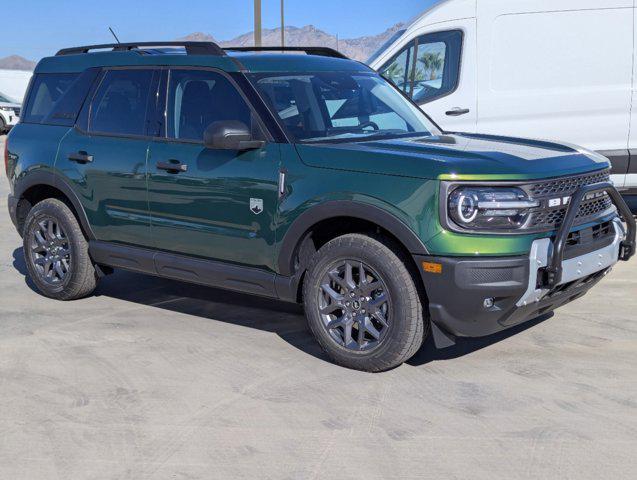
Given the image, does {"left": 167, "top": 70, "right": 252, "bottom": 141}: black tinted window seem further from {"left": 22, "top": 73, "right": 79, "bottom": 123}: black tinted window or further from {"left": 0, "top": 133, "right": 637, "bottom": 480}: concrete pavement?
{"left": 0, "top": 133, "right": 637, "bottom": 480}: concrete pavement

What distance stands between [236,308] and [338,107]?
5.49 feet

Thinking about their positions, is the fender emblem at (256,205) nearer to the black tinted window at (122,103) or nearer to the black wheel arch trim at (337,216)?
the black wheel arch trim at (337,216)

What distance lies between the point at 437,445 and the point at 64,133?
152 inches

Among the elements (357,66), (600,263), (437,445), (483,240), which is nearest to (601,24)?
(357,66)

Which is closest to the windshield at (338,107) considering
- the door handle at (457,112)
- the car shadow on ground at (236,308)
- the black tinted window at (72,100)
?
the car shadow on ground at (236,308)

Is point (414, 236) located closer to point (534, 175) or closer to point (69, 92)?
point (534, 175)

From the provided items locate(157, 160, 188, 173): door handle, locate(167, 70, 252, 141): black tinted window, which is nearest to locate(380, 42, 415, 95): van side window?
locate(167, 70, 252, 141): black tinted window

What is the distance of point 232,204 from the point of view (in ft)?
17.7

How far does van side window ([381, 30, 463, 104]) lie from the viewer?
927 centimetres

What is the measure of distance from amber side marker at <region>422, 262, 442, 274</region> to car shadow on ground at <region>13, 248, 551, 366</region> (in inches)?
31.1

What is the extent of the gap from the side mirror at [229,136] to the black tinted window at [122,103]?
0.93m

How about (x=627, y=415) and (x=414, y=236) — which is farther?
(x=414, y=236)

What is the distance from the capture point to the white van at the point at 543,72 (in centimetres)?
906

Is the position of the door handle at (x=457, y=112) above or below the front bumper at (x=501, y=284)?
above
